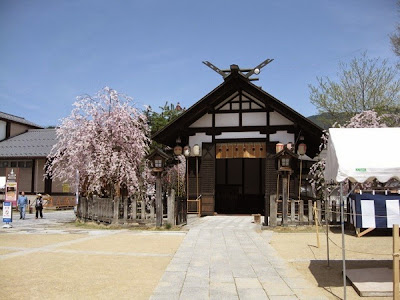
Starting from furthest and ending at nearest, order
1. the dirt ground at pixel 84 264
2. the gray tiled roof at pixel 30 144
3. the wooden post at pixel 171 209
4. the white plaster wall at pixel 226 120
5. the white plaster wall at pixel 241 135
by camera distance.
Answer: the gray tiled roof at pixel 30 144 → the white plaster wall at pixel 226 120 → the white plaster wall at pixel 241 135 → the wooden post at pixel 171 209 → the dirt ground at pixel 84 264

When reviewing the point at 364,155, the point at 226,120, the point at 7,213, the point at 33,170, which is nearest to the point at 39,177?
the point at 33,170

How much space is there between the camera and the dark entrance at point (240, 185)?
73.9ft

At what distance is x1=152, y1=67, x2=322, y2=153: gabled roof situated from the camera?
56.0 ft

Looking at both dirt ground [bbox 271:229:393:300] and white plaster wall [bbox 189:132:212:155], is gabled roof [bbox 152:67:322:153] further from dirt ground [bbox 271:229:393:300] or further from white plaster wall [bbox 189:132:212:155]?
dirt ground [bbox 271:229:393:300]

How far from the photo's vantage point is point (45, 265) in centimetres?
770

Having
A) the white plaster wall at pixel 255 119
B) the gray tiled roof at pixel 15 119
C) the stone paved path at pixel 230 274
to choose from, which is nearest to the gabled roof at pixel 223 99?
the white plaster wall at pixel 255 119

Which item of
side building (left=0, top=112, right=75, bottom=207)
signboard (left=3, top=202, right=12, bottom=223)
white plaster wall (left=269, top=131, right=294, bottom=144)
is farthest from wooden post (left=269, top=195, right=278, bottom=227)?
side building (left=0, top=112, right=75, bottom=207)

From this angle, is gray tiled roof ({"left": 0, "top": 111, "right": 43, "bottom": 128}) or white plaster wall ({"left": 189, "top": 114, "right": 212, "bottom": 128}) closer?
white plaster wall ({"left": 189, "top": 114, "right": 212, "bottom": 128})

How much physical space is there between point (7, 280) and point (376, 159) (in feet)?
21.3

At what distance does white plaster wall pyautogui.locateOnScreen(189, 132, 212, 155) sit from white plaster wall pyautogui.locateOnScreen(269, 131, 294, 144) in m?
3.10

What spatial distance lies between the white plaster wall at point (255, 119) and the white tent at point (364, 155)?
39.2ft

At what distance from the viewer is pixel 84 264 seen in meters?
7.81

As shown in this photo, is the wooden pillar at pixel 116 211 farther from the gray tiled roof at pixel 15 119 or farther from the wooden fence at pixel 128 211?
the gray tiled roof at pixel 15 119

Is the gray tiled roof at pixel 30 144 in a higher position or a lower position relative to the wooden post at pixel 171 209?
higher
